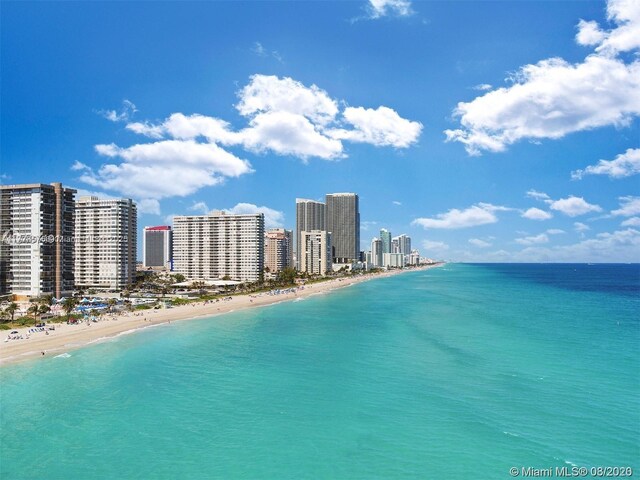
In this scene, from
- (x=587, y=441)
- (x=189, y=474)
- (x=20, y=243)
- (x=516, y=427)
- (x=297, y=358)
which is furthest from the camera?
(x=20, y=243)

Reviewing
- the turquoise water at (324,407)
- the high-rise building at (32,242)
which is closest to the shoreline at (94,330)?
the turquoise water at (324,407)

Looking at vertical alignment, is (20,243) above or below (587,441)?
above

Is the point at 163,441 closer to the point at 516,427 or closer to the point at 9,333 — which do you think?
the point at 516,427

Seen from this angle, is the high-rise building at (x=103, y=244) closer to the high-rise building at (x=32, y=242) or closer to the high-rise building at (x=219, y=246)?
the high-rise building at (x=32, y=242)

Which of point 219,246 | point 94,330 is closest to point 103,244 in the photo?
point 219,246

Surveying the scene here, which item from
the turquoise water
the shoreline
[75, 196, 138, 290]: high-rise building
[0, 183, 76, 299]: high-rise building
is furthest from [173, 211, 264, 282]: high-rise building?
the turquoise water

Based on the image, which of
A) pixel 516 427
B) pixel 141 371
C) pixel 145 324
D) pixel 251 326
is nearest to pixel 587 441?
pixel 516 427

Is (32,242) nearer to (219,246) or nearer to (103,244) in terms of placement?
(103,244)
